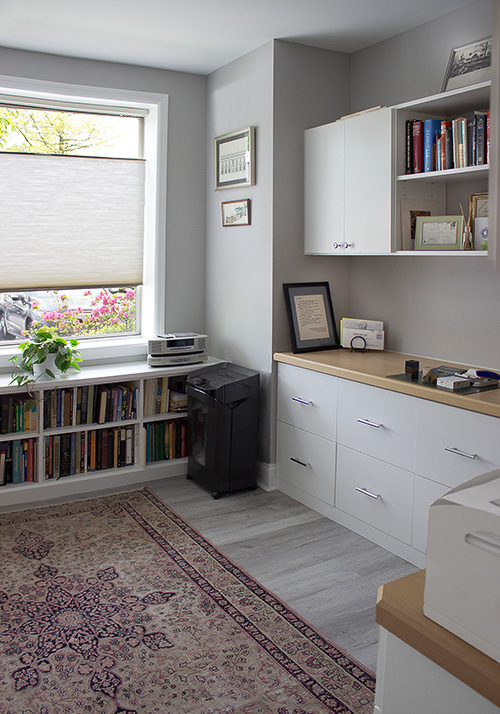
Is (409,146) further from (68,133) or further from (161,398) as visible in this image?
(68,133)

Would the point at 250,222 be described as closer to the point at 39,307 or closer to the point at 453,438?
the point at 39,307

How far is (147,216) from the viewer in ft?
14.3

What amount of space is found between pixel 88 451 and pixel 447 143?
2.62 metres

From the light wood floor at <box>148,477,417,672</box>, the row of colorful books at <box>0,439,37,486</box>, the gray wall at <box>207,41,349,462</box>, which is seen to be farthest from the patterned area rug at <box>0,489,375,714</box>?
the gray wall at <box>207,41,349,462</box>

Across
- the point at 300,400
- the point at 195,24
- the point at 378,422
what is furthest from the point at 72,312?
the point at 378,422

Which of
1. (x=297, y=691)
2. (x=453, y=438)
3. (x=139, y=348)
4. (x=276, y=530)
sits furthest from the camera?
(x=139, y=348)

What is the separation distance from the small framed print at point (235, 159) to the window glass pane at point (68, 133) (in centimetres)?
60

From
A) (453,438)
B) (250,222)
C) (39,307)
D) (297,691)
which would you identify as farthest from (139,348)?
(297,691)

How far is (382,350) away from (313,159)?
1.18 m

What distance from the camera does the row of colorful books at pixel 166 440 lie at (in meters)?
4.09

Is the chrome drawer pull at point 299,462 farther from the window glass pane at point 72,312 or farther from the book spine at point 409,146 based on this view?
the book spine at point 409,146

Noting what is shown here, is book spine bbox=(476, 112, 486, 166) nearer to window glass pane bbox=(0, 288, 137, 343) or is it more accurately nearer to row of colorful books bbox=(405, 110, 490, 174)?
row of colorful books bbox=(405, 110, 490, 174)

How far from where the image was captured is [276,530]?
3326 mm

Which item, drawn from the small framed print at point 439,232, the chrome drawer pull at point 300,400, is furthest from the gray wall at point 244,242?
the small framed print at point 439,232
